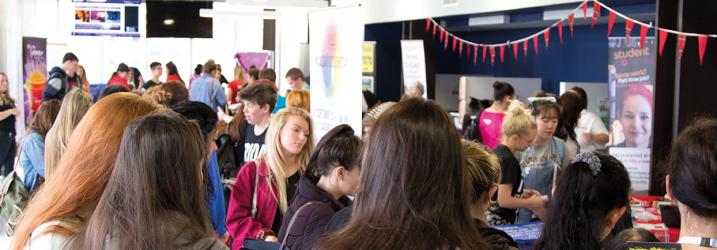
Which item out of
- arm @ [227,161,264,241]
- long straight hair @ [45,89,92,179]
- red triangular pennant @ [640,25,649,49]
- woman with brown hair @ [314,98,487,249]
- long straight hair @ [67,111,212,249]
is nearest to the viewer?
woman with brown hair @ [314,98,487,249]

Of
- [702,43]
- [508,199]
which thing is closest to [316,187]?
[508,199]

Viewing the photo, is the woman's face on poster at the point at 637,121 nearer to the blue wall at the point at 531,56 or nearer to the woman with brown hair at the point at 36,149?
the blue wall at the point at 531,56

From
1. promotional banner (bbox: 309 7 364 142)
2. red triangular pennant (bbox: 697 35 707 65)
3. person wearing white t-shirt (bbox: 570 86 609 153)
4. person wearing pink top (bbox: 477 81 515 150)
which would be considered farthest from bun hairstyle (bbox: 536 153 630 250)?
person wearing pink top (bbox: 477 81 515 150)

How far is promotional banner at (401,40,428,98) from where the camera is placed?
10.3 m

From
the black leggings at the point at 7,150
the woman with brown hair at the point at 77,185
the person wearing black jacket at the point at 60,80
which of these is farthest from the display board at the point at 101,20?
the woman with brown hair at the point at 77,185

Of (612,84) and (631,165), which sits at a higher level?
(612,84)

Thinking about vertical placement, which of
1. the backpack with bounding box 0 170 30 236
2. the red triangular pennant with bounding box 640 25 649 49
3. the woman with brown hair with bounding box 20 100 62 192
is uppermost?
the red triangular pennant with bounding box 640 25 649 49

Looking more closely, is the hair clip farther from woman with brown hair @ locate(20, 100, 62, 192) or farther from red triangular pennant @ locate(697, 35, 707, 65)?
red triangular pennant @ locate(697, 35, 707, 65)

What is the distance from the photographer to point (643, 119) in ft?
21.5

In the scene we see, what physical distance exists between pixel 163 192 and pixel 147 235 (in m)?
0.10

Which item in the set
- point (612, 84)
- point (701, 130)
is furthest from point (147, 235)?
point (612, 84)

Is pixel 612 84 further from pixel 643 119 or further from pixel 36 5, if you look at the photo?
pixel 36 5

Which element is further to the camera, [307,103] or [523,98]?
[523,98]

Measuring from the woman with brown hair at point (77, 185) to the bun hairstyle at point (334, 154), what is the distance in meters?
1.01
